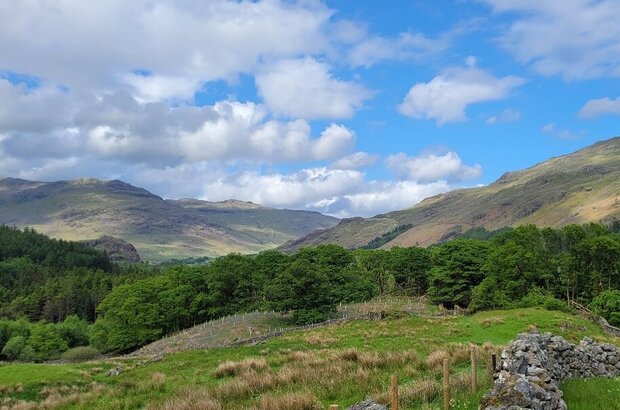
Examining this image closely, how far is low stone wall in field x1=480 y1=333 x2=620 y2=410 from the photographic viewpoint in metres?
9.91

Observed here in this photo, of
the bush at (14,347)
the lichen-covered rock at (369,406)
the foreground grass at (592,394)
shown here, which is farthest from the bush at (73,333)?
the foreground grass at (592,394)

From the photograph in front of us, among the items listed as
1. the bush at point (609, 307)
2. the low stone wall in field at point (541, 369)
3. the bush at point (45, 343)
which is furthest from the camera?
the bush at point (45, 343)

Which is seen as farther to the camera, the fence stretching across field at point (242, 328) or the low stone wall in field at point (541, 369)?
the fence stretching across field at point (242, 328)

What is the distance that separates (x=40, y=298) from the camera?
442 feet

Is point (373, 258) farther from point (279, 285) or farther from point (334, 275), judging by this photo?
point (279, 285)

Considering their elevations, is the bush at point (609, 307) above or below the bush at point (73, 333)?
above

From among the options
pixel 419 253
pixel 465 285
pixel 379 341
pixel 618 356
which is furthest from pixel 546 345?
pixel 419 253

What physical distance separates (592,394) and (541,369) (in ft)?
8.74

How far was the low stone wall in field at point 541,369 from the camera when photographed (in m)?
9.91

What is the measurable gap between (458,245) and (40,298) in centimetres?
12212

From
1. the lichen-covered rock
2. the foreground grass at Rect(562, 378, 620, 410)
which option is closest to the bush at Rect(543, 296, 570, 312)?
the foreground grass at Rect(562, 378, 620, 410)

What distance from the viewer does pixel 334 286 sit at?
8919cm

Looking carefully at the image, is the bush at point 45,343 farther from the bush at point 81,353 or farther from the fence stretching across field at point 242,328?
the fence stretching across field at point 242,328

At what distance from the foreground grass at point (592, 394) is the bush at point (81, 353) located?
9629 cm
